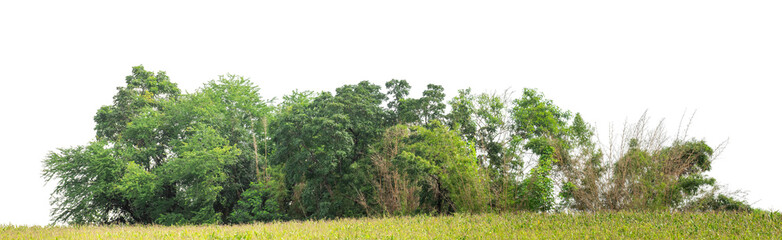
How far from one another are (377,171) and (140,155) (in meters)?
14.1

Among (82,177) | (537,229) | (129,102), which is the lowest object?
(537,229)

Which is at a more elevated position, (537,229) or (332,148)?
(332,148)

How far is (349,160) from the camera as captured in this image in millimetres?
21438

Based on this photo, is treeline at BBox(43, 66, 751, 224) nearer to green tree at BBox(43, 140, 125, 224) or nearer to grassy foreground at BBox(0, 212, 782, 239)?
green tree at BBox(43, 140, 125, 224)

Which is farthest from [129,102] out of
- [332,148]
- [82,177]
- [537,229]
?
[537,229]

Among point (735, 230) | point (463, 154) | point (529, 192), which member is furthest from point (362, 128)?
point (735, 230)

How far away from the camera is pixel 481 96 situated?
2322cm

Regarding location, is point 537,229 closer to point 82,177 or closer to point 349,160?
point 349,160

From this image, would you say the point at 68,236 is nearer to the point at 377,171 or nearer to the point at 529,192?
the point at 377,171

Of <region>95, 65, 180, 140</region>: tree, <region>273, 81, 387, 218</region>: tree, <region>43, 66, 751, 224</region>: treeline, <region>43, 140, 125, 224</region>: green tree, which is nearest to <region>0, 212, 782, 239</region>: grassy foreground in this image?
<region>43, 66, 751, 224</region>: treeline

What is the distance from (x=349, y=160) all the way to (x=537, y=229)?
11.9 meters

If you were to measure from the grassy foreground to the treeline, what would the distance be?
2483 mm

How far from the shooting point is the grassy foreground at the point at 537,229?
31.2ft

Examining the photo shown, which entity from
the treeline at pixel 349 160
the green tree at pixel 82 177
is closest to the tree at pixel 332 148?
the treeline at pixel 349 160
